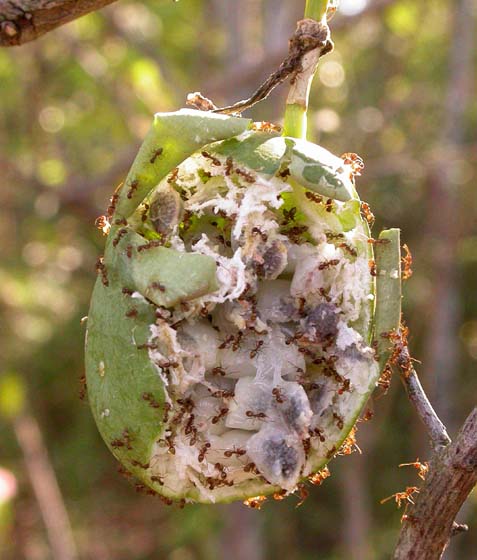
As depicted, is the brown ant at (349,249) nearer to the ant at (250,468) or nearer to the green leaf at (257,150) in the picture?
the green leaf at (257,150)

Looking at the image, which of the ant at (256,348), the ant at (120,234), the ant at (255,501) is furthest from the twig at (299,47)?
the ant at (255,501)

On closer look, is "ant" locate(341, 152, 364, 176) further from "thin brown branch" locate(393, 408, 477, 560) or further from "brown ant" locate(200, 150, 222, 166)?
"thin brown branch" locate(393, 408, 477, 560)

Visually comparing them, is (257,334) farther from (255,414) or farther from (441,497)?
(441,497)

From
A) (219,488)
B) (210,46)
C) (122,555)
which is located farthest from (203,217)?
(122,555)

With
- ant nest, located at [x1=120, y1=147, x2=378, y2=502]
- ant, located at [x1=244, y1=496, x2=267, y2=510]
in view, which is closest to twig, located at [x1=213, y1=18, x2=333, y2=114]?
ant nest, located at [x1=120, y1=147, x2=378, y2=502]

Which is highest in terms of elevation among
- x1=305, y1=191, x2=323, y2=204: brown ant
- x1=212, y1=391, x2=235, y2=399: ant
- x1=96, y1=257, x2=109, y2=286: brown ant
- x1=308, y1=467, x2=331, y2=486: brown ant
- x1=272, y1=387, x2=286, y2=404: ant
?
x1=305, y1=191, x2=323, y2=204: brown ant

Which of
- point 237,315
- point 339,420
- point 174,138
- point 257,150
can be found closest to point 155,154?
point 174,138

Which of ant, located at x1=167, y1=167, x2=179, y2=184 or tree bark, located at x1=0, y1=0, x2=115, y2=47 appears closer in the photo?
ant, located at x1=167, y1=167, x2=179, y2=184
